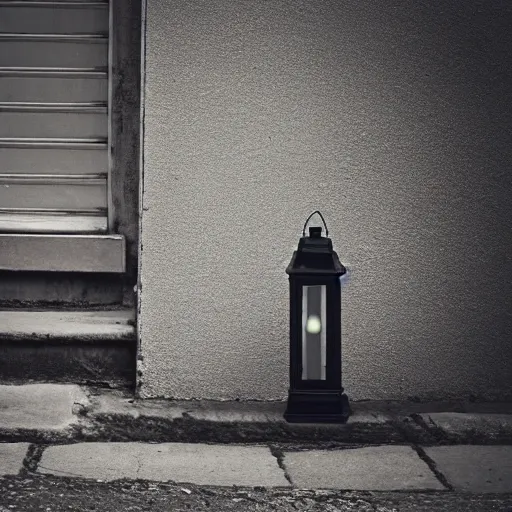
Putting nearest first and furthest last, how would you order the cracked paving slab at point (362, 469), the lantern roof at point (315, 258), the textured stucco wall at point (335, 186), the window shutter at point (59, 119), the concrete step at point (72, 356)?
1. the cracked paving slab at point (362, 469)
2. the lantern roof at point (315, 258)
3. the textured stucco wall at point (335, 186)
4. the concrete step at point (72, 356)
5. the window shutter at point (59, 119)

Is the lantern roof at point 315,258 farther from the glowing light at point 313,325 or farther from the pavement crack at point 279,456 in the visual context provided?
the pavement crack at point 279,456

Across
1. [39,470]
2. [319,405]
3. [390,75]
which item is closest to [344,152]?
[390,75]

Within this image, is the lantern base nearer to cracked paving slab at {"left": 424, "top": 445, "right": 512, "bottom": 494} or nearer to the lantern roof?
cracked paving slab at {"left": 424, "top": 445, "right": 512, "bottom": 494}

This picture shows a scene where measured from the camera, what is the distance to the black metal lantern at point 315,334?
182 inches

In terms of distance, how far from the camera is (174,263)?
4918mm

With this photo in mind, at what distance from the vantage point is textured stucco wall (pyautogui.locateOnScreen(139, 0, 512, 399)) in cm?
485

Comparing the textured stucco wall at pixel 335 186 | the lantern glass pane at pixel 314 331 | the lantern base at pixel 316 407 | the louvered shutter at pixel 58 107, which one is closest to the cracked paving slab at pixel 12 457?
the textured stucco wall at pixel 335 186

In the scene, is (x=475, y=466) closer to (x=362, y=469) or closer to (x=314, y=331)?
(x=362, y=469)

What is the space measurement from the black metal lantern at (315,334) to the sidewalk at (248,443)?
3.8 inches

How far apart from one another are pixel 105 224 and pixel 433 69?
2.08 metres

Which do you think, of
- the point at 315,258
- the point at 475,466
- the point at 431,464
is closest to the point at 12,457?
the point at 315,258

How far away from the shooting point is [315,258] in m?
4.62

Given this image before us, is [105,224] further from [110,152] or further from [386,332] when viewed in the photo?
[386,332]

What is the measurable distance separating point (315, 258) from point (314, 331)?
1.18 ft
